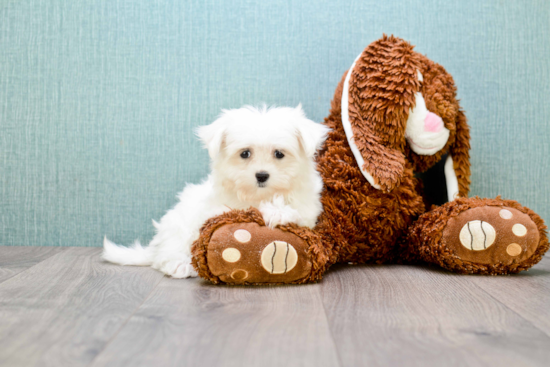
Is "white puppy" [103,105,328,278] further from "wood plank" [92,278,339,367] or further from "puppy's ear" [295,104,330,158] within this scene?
"wood plank" [92,278,339,367]

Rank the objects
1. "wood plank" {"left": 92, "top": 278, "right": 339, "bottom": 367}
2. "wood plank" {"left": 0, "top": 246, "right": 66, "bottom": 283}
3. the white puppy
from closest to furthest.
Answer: "wood plank" {"left": 92, "top": 278, "right": 339, "bottom": 367}, the white puppy, "wood plank" {"left": 0, "top": 246, "right": 66, "bottom": 283}

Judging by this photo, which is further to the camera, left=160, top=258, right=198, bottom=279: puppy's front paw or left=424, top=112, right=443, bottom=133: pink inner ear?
left=424, top=112, right=443, bottom=133: pink inner ear

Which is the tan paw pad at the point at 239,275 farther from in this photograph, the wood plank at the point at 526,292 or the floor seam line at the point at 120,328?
the wood plank at the point at 526,292

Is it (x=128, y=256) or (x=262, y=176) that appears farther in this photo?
(x=128, y=256)

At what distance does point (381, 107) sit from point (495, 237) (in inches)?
22.0

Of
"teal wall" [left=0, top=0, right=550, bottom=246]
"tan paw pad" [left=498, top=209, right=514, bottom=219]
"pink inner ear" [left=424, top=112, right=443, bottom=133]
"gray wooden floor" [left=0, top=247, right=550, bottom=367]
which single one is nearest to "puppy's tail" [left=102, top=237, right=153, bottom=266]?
"gray wooden floor" [left=0, top=247, right=550, bottom=367]

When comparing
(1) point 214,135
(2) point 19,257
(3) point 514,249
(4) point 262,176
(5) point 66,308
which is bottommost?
(2) point 19,257

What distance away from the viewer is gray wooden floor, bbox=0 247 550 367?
0.77 metres

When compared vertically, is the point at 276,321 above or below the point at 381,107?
below

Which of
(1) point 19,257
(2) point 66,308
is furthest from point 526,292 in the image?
(1) point 19,257

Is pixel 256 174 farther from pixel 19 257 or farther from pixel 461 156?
pixel 19 257

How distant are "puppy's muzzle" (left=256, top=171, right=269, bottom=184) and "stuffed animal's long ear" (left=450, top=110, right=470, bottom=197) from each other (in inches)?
32.5

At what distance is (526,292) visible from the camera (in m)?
1.19

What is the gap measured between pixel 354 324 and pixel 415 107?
0.90 meters
